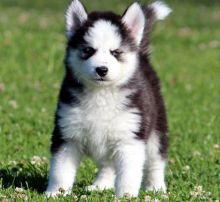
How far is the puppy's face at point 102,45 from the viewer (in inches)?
270

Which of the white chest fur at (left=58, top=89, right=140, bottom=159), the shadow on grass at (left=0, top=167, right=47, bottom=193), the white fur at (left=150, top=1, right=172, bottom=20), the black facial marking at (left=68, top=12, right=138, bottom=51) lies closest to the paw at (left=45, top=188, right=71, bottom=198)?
the shadow on grass at (left=0, top=167, right=47, bottom=193)

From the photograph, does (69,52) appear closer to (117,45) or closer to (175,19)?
(117,45)

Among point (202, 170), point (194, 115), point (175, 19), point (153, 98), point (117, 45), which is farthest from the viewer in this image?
point (175, 19)

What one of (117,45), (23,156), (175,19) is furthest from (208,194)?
(175,19)

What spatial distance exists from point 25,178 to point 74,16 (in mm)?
1805

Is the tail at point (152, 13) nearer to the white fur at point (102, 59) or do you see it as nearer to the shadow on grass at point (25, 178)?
the white fur at point (102, 59)

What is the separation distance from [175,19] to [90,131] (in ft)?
63.1

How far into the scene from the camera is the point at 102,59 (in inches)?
268

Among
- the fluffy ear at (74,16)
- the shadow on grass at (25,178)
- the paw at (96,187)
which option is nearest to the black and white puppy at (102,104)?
the fluffy ear at (74,16)

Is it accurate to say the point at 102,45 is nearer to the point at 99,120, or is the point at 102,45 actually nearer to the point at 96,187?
the point at 99,120

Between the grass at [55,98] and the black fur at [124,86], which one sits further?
the grass at [55,98]


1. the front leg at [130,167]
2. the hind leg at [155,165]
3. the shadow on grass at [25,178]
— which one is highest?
the front leg at [130,167]

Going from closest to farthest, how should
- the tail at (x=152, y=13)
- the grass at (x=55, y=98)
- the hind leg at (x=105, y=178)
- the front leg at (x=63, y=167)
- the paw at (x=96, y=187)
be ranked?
the front leg at (x=63, y=167) → the paw at (x=96, y=187) → the grass at (x=55, y=98) → the hind leg at (x=105, y=178) → the tail at (x=152, y=13)

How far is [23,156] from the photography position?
8969 mm
